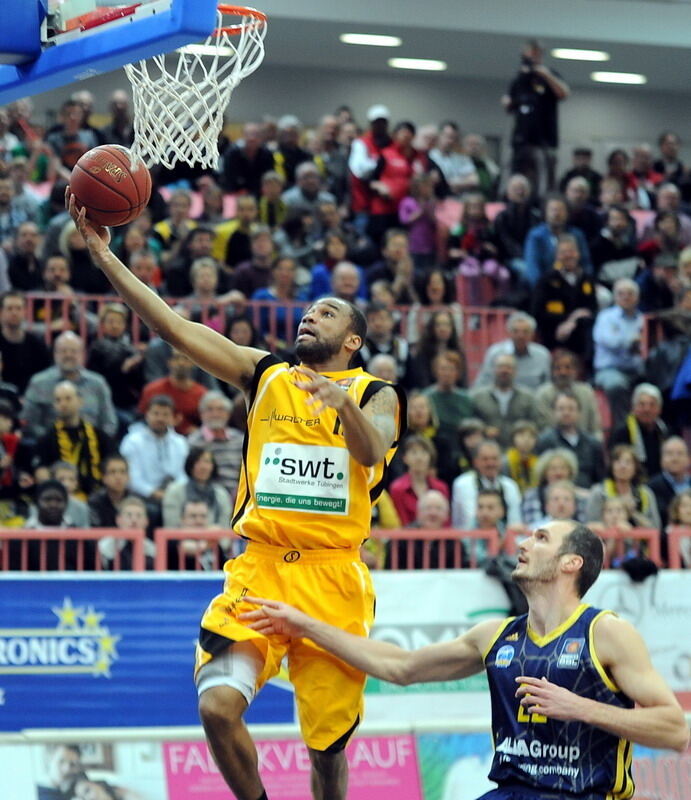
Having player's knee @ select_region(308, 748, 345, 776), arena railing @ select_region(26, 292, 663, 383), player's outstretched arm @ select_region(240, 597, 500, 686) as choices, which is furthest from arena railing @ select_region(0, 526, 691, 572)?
player's outstretched arm @ select_region(240, 597, 500, 686)

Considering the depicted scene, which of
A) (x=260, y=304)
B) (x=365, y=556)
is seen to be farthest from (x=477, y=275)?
(x=365, y=556)

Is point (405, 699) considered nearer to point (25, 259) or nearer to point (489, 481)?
point (489, 481)

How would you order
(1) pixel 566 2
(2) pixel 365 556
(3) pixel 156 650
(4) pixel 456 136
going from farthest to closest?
1. (1) pixel 566 2
2. (4) pixel 456 136
3. (2) pixel 365 556
4. (3) pixel 156 650

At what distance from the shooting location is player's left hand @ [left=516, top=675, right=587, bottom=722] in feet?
19.2

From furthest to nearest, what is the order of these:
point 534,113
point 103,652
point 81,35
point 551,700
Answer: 1. point 534,113
2. point 103,652
3. point 81,35
4. point 551,700

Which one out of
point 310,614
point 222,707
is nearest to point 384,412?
point 310,614

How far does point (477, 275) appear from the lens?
59.3 ft

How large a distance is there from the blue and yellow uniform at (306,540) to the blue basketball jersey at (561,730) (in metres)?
1.02

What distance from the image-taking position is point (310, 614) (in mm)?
6969

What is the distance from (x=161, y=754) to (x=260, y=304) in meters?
7.64

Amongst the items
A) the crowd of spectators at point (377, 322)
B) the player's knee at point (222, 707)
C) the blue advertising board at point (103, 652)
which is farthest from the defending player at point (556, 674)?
the crowd of spectators at point (377, 322)

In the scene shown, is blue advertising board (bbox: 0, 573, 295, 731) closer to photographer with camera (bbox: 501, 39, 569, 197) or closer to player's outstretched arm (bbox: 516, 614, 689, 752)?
player's outstretched arm (bbox: 516, 614, 689, 752)

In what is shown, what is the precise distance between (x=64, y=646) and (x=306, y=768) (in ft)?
9.46

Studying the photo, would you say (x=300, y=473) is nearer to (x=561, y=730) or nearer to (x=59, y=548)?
(x=561, y=730)
